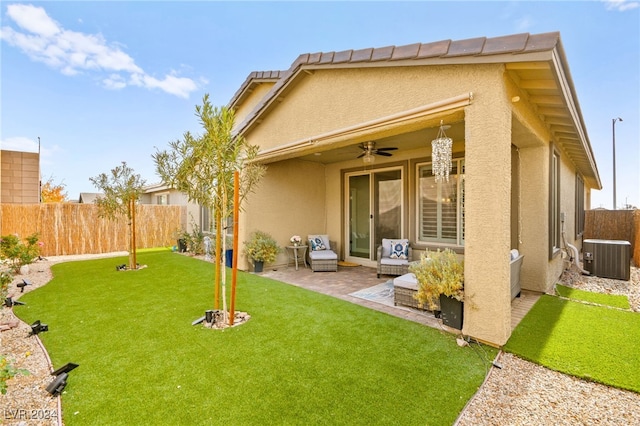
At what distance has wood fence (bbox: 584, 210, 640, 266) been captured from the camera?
10.0 metres

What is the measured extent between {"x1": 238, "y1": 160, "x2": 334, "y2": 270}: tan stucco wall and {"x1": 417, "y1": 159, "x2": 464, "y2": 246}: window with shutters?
3322 mm

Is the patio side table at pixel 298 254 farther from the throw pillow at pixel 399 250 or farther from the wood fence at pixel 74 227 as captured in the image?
the wood fence at pixel 74 227

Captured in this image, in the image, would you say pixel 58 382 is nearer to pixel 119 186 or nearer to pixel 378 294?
pixel 378 294

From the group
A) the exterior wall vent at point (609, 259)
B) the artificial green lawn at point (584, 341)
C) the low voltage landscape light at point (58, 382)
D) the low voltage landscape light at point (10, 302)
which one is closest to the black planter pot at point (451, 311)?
the artificial green lawn at point (584, 341)

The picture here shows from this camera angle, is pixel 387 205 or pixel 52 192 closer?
pixel 387 205

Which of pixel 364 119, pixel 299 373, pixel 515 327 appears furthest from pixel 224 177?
pixel 515 327

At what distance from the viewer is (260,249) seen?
25.9 feet

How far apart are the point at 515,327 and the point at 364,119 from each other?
402 cm

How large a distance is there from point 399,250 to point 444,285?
348cm

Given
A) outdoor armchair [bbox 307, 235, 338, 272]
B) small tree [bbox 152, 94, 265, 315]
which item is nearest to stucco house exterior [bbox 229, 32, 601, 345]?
outdoor armchair [bbox 307, 235, 338, 272]

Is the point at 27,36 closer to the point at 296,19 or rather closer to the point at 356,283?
the point at 296,19

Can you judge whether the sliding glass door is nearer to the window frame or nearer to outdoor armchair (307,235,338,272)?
the window frame

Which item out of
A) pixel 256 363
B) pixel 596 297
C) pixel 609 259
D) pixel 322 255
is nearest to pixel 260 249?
pixel 322 255

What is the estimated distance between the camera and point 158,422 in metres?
2.29
